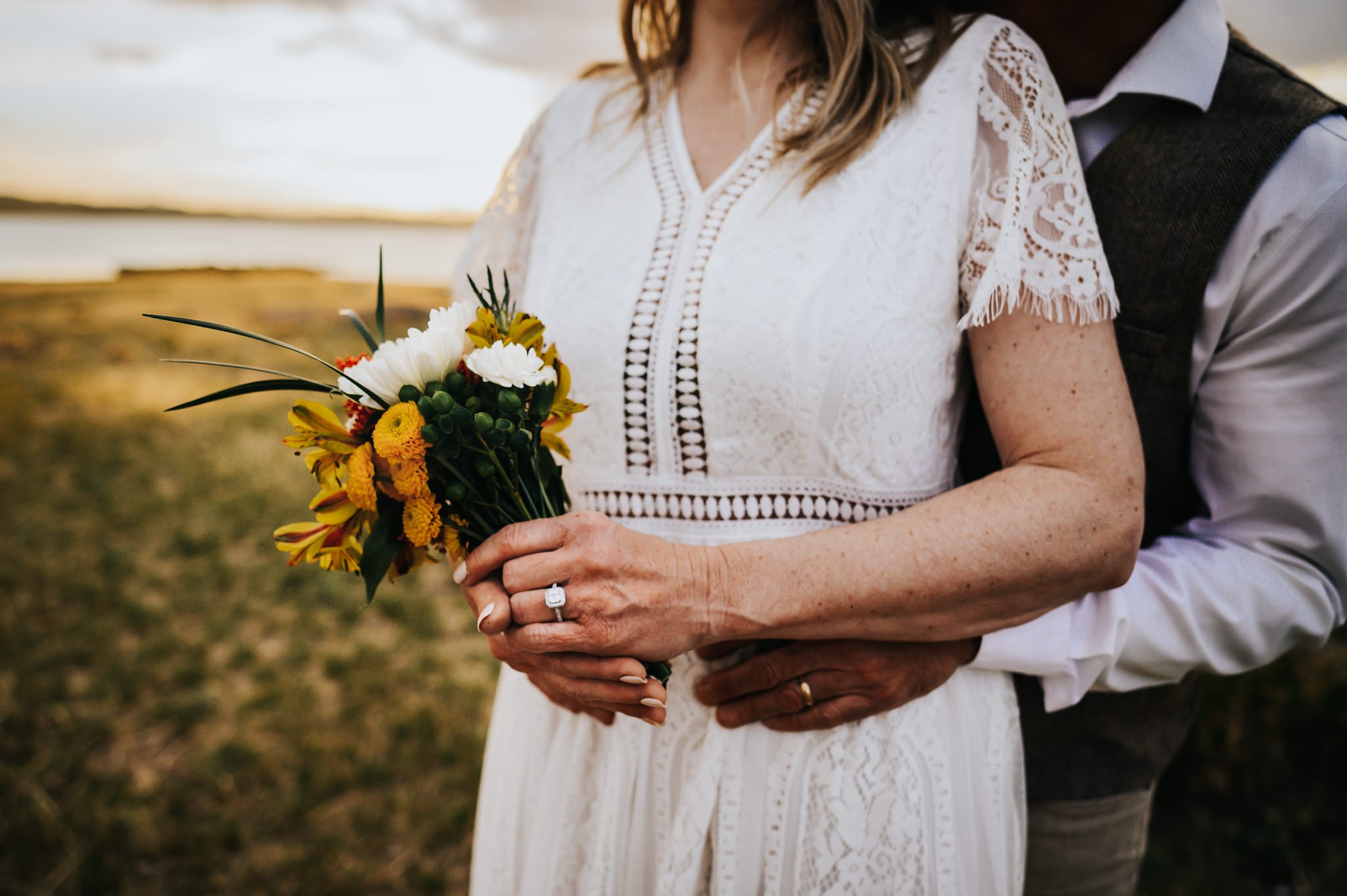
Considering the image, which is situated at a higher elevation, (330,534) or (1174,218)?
(1174,218)

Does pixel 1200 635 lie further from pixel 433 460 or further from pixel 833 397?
pixel 433 460

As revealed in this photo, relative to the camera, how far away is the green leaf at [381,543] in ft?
3.43

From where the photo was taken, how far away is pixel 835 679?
4.01 ft

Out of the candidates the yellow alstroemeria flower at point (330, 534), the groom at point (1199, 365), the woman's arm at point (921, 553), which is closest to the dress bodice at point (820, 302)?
the woman's arm at point (921, 553)

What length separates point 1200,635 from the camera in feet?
4.31

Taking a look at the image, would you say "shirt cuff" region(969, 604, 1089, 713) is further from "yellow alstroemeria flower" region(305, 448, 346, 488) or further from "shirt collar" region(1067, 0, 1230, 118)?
"yellow alstroemeria flower" region(305, 448, 346, 488)

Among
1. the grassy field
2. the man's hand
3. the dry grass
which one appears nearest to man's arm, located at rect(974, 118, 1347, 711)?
the man's hand

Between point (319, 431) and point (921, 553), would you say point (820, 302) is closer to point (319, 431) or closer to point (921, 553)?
point (921, 553)

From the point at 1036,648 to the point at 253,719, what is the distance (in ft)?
11.9

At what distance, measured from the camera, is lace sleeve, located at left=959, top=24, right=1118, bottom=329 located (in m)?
1.11

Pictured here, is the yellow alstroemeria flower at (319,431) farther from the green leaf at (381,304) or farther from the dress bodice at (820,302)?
the dress bodice at (820,302)

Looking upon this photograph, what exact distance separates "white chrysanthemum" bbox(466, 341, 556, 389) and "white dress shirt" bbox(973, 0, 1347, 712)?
0.83 meters

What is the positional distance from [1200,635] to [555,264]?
1.26 metres

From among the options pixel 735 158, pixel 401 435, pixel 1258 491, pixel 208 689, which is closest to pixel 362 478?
pixel 401 435
